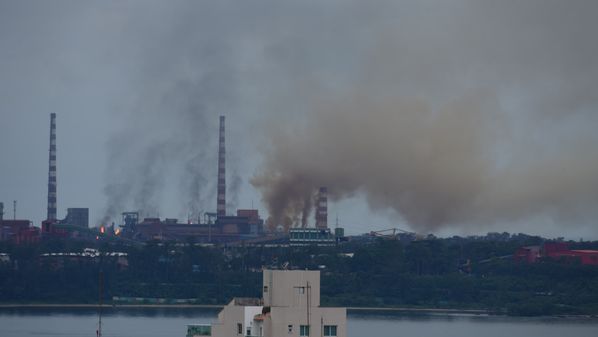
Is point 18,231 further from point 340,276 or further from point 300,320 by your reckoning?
point 300,320

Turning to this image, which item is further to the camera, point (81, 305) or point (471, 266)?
point (471, 266)

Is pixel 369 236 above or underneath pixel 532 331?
above

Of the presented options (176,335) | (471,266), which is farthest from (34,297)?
(176,335)

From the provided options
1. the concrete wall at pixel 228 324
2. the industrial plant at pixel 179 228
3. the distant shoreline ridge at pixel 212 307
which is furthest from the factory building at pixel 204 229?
the concrete wall at pixel 228 324

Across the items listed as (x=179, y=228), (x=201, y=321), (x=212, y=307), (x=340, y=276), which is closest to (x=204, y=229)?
(x=179, y=228)

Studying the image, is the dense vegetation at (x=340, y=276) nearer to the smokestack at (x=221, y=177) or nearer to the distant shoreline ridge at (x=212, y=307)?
the distant shoreline ridge at (x=212, y=307)

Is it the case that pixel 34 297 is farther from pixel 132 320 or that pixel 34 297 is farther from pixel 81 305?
pixel 132 320

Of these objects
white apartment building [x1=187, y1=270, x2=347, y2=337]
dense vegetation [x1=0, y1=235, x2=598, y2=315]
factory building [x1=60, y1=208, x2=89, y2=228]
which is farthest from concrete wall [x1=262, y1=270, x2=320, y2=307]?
factory building [x1=60, y1=208, x2=89, y2=228]

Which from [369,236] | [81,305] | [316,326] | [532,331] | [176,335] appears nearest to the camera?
[316,326]
